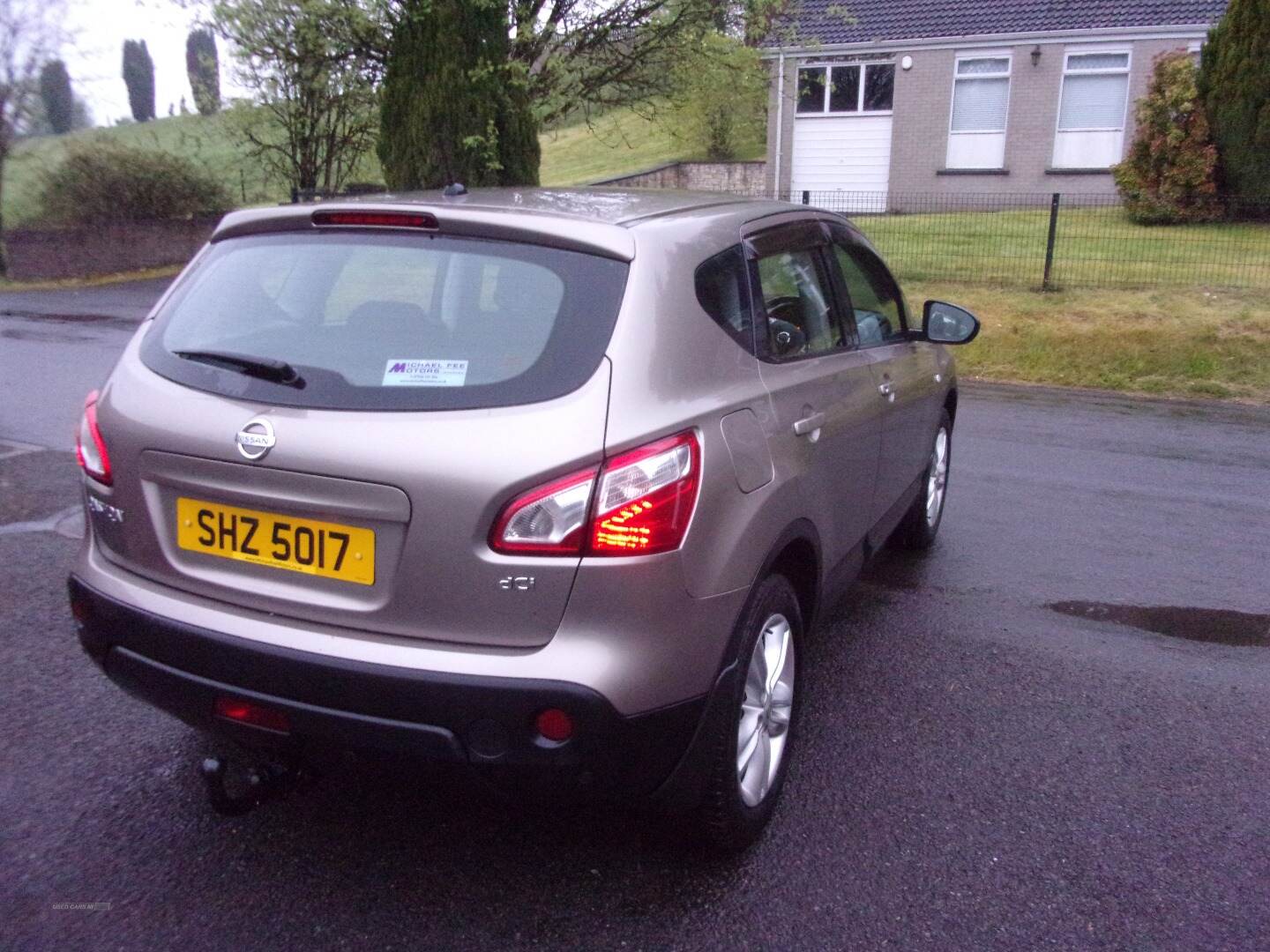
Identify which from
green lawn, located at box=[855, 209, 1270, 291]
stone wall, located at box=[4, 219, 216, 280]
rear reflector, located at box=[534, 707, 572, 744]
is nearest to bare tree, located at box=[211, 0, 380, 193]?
stone wall, located at box=[4, 219, 216, 280]

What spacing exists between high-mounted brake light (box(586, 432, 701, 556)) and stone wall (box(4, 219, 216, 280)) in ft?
68.9

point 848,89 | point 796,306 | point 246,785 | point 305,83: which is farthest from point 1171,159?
point 246,785

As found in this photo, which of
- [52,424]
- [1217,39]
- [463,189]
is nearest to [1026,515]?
[463,189]

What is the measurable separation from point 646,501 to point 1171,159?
1882cm

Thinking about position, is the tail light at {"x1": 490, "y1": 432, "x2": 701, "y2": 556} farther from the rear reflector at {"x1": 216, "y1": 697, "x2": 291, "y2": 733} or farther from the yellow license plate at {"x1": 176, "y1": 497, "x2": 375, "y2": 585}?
the rear reflector at {"x1": 216, "y1": 697, "x2": 291, "y2": 733}

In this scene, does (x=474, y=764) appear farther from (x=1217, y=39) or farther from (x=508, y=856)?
(x=1217, y=39)

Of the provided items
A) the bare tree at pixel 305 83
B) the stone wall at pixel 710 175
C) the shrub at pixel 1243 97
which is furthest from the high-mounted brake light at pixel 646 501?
the stone wall at pixel 710 175

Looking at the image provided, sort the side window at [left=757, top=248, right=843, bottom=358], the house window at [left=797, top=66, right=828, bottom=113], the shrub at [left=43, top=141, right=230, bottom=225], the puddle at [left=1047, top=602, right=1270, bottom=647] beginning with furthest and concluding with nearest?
the house window at [left=797, top=66, right=828, bottom=113], the shrub at [left=43, top=141, right=230, bottom=225], the puddle at [left=1047, top=602, right=1270, bottom=647], the side window at [left=757, top=248, right=843, bottom=358]

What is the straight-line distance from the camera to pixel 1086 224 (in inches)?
694

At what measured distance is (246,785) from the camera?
3258mm

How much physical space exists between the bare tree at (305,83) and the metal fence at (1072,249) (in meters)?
6.47

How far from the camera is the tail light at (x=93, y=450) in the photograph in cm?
297

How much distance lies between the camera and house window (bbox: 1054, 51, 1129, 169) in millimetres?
22984

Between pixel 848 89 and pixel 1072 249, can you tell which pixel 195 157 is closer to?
pixel 848 89
